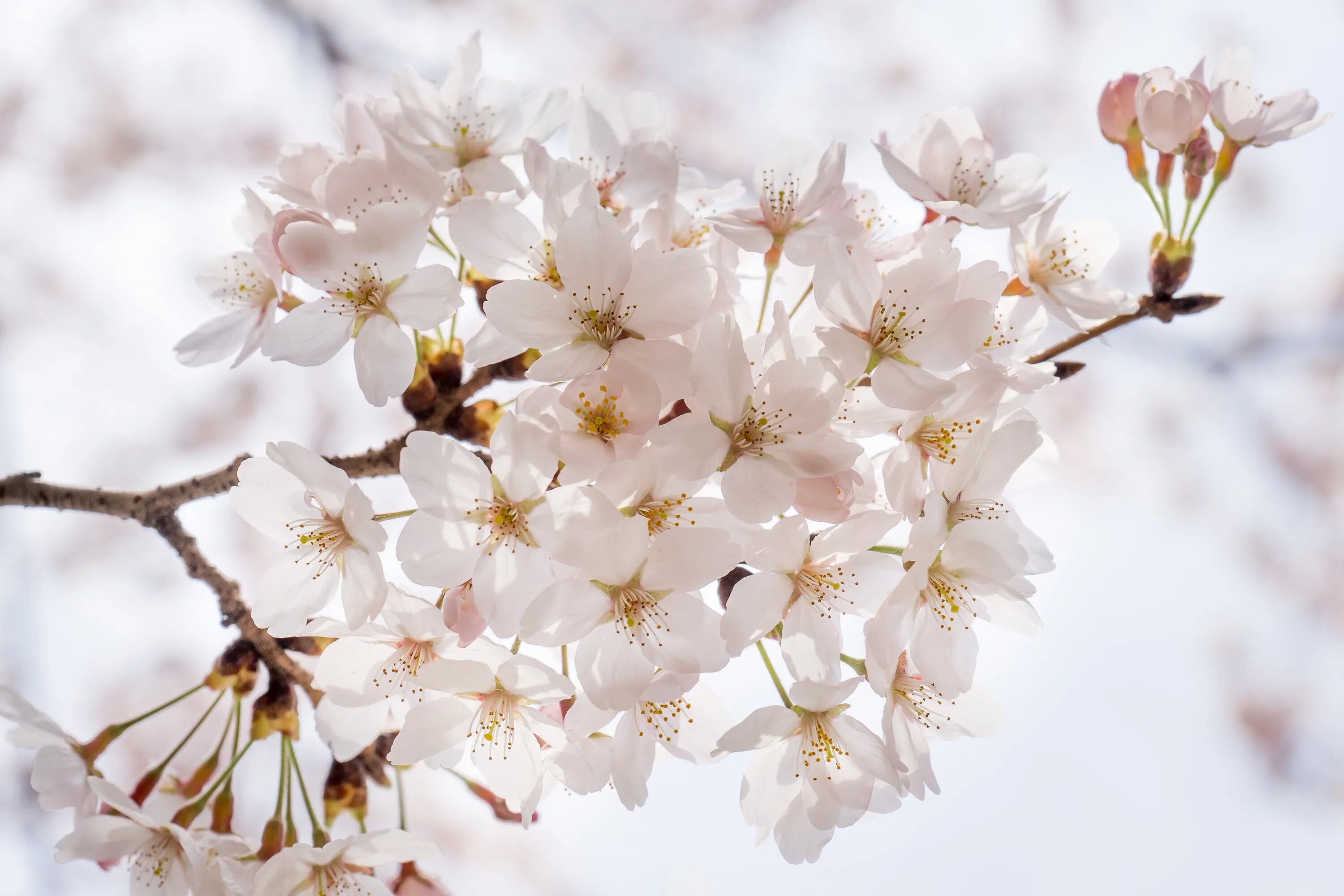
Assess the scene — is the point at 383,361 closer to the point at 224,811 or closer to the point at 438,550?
the point at 438,550

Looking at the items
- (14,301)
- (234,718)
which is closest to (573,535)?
(234,718)

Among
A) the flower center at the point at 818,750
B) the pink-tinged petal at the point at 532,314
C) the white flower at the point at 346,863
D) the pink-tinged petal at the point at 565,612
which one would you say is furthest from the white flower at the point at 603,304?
the white flower at the point at 346,863

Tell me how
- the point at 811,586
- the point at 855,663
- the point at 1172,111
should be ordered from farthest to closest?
the point at 1172,111
the point at 855,663
the point at 811,586

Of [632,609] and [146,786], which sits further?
[146,786]

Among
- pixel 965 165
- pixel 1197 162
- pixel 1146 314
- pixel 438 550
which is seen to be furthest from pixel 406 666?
pixel 1197 162

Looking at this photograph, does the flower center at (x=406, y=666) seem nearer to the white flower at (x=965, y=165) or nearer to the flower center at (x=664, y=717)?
the flower center at (x=664, y=717)

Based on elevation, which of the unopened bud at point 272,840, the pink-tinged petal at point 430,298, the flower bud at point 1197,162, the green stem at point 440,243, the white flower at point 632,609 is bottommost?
the unopened bud at point 272,840
